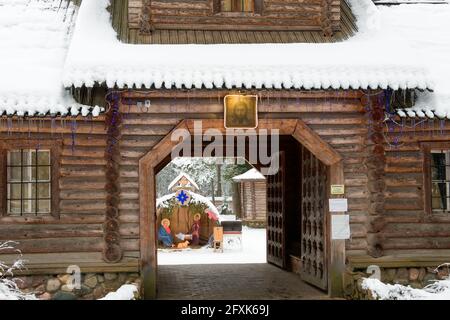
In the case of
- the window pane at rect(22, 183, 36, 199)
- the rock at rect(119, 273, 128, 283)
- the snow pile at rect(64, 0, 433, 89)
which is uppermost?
the snow pile at rect(64, 0, 433, 89)

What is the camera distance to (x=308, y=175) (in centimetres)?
1378

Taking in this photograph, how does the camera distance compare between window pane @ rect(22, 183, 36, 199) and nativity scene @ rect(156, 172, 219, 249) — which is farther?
nativity scene @ rect(156, 172, 219, 249)

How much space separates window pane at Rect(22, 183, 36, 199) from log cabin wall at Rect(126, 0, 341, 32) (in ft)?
11.3

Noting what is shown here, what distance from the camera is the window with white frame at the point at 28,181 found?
38.9 ft

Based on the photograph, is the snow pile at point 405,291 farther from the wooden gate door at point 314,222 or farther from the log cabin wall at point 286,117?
the wooden gate door at point 314,222

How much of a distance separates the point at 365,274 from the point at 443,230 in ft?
5.81

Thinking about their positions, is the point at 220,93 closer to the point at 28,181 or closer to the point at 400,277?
the point at 28,181

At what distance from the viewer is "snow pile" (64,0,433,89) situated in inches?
429

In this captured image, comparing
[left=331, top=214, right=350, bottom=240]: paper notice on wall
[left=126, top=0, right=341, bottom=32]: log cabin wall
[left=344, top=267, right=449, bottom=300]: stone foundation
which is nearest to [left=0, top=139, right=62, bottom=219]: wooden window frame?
[left=126, top=0, right=341, bottom=32]: log cabin wall

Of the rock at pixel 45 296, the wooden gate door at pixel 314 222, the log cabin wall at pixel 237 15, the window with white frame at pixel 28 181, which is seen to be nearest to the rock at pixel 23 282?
the rock at pixel 45 296

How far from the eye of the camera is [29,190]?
11.9 m

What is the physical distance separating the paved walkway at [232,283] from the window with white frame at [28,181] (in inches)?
109

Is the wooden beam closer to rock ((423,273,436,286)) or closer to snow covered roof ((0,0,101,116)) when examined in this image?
snow covered roof ((0,0,101,116))

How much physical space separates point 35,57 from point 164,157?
3.02 metres
